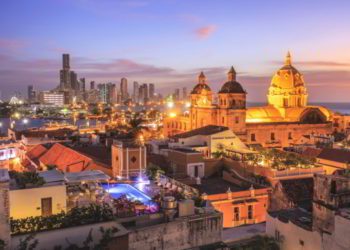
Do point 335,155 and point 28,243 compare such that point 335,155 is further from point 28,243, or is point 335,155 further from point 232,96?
point 28,243

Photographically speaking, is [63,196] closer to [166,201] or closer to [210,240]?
[166,201]

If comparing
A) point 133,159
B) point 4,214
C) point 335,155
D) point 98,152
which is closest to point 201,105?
point 335,155

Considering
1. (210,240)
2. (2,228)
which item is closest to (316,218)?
(210,240)

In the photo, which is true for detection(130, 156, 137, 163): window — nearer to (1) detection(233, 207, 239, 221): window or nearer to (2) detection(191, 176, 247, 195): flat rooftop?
(2) detection(191, 176, 247, 195): flat rooftop

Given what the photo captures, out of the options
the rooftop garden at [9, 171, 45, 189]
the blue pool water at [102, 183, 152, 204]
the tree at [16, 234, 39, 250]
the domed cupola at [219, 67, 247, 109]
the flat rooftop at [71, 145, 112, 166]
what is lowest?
the flat rooftop at [71, 145, 112, 166]

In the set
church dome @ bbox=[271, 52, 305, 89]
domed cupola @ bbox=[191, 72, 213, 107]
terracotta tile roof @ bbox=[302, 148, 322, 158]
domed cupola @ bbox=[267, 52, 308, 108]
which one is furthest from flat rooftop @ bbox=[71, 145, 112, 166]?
church dome @ bbox=[271, 52, 305, 89]

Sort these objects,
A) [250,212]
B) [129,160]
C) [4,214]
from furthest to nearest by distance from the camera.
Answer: [250,212] < [129,160] < [4,214]
